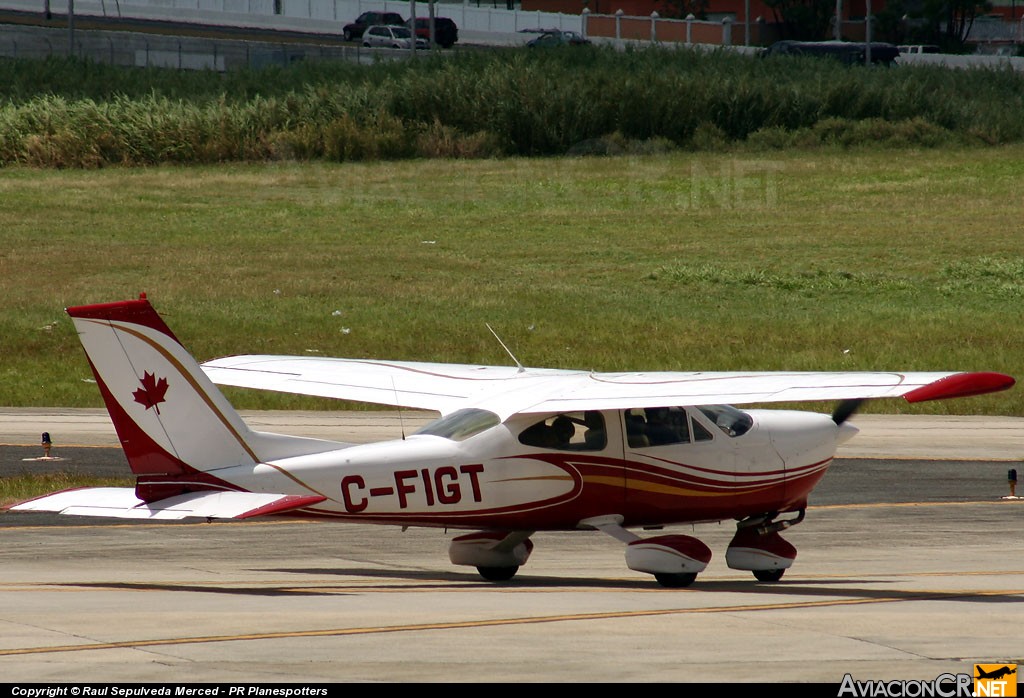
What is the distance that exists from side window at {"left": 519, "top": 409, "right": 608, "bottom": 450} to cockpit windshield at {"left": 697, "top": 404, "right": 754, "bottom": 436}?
1.12 metres

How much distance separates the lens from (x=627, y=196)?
5256 cm

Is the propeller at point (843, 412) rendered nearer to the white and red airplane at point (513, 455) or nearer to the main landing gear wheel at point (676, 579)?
the white and red airplane at point (513, 455)

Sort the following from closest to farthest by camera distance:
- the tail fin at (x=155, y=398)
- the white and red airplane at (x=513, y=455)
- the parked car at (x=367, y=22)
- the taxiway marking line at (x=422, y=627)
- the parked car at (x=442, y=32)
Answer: the taxiway marking line at (x=422, y=627)
the tail fin at (x=155, y=398)
the white and red airplane at (x=513, y=455)
the parked car at (x=442, y=32)
the parked car at (x=367, y=22)

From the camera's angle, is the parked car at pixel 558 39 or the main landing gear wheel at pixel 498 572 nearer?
the main landing gear wheel at pixel 498 572

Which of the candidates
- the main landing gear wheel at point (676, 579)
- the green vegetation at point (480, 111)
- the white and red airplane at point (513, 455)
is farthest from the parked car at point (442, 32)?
the main landing gear wheel at point (676, 579)

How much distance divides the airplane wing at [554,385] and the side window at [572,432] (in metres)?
0.28

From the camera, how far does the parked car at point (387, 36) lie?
97.4 meters

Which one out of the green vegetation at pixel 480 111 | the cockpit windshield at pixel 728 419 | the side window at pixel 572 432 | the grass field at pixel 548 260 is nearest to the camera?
the side window at pixel 572 432

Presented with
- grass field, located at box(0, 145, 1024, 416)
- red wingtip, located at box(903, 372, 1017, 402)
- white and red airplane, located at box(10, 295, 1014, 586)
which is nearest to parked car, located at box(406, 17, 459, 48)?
grass field, located at box(0, 145, 1024, 416)

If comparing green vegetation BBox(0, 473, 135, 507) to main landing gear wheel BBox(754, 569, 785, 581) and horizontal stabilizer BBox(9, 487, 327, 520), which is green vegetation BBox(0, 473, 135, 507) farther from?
main landing gear wheel BBox(754, 569, 785, 581)

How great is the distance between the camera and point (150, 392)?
44.5ft

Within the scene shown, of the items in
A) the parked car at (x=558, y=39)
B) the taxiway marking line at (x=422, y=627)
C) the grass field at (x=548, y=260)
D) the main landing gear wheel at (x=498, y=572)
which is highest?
the parked car at (x=558, y=39)

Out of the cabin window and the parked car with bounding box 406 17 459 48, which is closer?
the cabin window

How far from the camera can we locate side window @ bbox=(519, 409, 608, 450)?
14.7 metres
